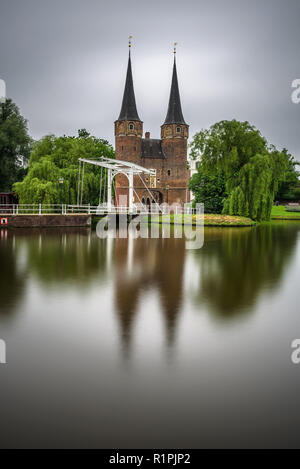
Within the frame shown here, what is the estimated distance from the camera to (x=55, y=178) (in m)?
31.7

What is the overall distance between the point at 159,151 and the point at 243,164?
92.0ft

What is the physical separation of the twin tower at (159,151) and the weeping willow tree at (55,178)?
1431 centimetres

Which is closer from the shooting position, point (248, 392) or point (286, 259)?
point (248, 392)

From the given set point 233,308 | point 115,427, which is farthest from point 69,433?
point 233,308

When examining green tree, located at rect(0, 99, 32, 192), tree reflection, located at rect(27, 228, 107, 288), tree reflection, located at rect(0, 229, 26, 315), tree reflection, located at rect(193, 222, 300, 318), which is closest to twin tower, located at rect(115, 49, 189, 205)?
green tree, located at rect(0, 99, 32, 192)

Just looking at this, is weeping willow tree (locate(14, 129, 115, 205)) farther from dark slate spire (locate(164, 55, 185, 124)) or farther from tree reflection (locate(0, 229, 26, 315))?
dark slate spire (locate(164, 55, 185, 124))

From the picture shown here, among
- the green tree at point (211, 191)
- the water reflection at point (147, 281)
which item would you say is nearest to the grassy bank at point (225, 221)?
the green tree at point (211, 191)

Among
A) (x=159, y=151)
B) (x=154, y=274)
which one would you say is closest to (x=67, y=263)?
(x=154, y=274)

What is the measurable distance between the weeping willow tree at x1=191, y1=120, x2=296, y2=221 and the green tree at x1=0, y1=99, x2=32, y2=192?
67.1ft

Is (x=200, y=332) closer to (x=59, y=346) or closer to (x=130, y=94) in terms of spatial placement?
(x=59, y=346)

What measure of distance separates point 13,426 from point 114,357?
1527 mm

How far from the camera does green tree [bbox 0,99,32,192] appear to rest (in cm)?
4103
